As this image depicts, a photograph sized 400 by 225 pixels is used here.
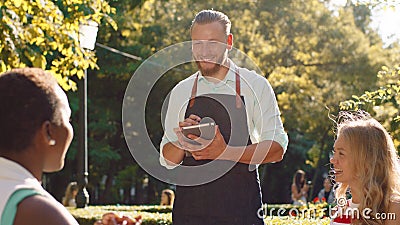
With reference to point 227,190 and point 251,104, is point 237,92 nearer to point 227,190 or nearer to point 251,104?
point 251,104

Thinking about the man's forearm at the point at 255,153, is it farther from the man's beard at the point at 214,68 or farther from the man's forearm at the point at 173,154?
the man's beard at the point at 214,68

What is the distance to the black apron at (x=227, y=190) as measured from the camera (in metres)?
3.61

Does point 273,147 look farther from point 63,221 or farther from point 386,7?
point 386,7

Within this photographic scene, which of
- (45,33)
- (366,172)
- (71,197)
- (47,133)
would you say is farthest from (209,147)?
(71,197)

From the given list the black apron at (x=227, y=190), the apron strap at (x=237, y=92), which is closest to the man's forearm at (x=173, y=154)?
the black apron at (x=227, y=190)

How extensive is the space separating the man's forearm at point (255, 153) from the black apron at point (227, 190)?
8 cm

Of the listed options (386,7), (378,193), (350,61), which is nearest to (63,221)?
(378,193)

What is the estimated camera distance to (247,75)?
12.3ft

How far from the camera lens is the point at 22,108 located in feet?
7.06

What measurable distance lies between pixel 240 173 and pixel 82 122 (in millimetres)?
11818

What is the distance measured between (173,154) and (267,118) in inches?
18.8

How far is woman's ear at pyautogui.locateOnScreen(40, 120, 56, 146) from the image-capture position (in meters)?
2.17

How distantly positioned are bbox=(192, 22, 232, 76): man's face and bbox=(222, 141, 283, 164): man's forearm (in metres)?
0.43

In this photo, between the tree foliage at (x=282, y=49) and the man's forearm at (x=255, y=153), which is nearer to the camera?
the man's forearm at (x=255, y=153)
